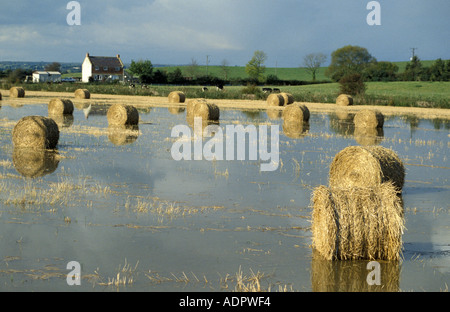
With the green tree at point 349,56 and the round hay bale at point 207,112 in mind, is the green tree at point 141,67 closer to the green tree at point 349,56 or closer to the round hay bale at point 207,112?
the green tree at point 349,56

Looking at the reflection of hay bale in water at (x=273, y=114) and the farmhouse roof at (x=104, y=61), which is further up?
the farmhouse roof at (x=104, y=61)

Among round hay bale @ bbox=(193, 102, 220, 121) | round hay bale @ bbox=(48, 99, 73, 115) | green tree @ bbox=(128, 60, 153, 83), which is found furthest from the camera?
green tree @ bbox=(128, 60, 153, 83)

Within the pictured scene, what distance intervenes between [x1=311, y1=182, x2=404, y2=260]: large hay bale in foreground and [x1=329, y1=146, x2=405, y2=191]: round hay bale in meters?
4.76

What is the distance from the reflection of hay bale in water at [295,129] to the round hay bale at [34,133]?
12267 millimetres

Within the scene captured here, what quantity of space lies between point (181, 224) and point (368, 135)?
21224 millimetres

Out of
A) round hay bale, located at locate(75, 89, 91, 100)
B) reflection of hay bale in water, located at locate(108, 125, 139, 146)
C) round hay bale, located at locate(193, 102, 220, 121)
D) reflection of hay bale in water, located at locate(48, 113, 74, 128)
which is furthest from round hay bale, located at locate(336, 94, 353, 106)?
reflection of hay bale in water, located at locate(108, 125, 139, 146)

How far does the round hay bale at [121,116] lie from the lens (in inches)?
1239

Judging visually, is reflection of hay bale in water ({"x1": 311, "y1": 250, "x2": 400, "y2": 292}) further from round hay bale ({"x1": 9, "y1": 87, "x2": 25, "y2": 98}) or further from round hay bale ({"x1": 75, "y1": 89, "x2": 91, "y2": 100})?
round hay bale ({"x1": 75, "y1": 89, "x2": 91, "y2": 100})

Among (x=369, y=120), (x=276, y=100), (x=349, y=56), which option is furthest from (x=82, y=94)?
(x=349, y=56)

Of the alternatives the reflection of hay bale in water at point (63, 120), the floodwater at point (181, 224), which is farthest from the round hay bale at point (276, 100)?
the floodwater at point (181, 224)

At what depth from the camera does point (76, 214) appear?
1242cm

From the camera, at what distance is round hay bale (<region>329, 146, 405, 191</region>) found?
14.9m

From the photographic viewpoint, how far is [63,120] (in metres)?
34.6

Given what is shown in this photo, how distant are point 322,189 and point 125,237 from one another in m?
3.70
